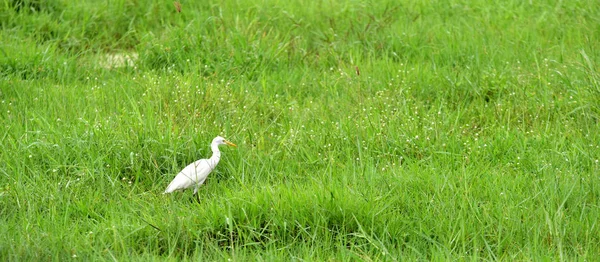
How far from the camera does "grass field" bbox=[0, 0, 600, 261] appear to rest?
4074mm

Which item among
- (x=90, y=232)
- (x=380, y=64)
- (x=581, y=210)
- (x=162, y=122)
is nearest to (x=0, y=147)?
(x=162, y=122)

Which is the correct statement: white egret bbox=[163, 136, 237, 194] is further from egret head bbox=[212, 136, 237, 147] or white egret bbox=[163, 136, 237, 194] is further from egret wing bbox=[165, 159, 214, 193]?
egret head bbox=[212, 136, 237, 147]

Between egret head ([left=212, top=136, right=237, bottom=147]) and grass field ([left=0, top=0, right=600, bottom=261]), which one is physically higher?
egret head ([left=212, top=136, right=237, bottom=147])

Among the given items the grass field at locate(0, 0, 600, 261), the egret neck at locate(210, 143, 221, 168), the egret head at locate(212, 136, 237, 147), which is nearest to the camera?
the grass field at locate(0, 0, 600, 261)

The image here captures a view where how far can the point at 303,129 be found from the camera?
5.38 metres

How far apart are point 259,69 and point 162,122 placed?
4.72ft

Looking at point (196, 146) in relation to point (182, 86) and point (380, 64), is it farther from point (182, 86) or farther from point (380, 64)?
point (380, 64)

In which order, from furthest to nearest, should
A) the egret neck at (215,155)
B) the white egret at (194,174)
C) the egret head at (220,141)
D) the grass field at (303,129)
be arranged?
1. the egret head at (220,141)
2. the egret neck at (215,155)
3. the white egret at (194,174)
4. the grass field at (303,129)

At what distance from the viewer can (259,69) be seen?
21.3 ft

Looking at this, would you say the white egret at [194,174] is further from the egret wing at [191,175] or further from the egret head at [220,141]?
the egret head at [220,141]

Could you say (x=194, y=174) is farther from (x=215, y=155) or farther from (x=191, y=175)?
(x=215, y=155)

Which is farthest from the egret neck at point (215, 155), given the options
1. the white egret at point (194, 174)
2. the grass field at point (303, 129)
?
the grass field at point (303, 129)

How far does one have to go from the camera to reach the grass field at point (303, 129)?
160 inches

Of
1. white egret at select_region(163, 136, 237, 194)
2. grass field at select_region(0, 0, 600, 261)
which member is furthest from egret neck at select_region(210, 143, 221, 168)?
grass field at select_region(0, 0, 600, 261)
